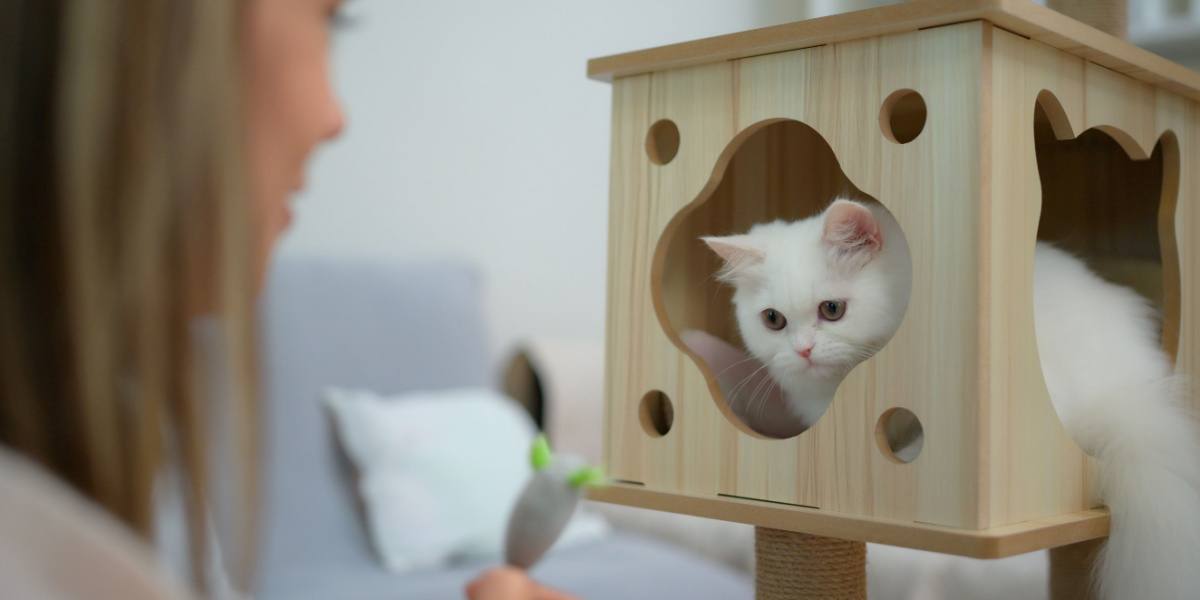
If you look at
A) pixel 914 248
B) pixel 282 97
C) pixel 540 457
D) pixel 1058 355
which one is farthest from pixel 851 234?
pixel 282 97

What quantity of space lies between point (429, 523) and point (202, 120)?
4.94 ft

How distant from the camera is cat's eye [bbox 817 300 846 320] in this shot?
0.90 metres

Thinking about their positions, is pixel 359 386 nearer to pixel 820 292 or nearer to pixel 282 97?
pixel 820 292

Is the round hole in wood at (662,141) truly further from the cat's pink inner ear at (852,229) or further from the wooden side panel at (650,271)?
the cat's pink inner ear at (852,229)

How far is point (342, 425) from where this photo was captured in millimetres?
1965

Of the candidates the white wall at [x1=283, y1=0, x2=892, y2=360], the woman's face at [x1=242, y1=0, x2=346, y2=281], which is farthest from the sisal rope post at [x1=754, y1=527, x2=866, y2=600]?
the white wall at [x1=283, y1=0, x2=892, y2=360]

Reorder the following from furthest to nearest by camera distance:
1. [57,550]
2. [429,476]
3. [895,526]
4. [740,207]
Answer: [429,476] → [740,207] → [895,526] → [57,550]

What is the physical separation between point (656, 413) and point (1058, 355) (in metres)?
0.36

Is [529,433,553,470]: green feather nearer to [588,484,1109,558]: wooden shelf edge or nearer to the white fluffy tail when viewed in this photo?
[588,484,1109,558]: wooden shelf edge

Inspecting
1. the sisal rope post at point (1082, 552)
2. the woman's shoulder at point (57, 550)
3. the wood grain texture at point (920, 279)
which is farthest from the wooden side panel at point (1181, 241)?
the woman's shoulder at point (57, 550)

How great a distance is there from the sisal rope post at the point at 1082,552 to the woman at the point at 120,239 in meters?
0.76

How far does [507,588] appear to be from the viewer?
82 centimetres

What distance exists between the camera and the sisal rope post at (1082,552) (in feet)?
3.07

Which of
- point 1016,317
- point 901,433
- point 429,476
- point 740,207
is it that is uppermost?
point 740,207
